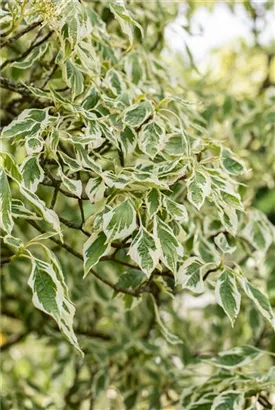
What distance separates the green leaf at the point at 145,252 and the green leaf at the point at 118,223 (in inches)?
0.6

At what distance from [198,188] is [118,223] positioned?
10 cm

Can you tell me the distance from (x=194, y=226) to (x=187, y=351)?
1.77 feet

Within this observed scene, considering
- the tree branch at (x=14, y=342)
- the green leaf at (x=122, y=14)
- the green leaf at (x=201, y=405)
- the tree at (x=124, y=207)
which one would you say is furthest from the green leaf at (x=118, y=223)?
the tree branch at (x=14, y=342)

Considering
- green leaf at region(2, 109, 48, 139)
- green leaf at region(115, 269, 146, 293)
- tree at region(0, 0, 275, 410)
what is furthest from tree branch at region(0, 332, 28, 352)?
green leaf at region(2, 109, 48, 139)

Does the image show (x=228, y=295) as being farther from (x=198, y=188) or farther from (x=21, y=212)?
(x=21, y=212)

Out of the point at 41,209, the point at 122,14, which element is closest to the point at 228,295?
the point at 41,209

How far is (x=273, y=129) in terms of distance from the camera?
1.52 meters

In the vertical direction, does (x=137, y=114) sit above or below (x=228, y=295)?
above

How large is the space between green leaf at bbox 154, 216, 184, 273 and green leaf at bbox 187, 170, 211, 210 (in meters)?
0.05

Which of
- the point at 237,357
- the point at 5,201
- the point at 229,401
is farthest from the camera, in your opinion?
the point at 237,357

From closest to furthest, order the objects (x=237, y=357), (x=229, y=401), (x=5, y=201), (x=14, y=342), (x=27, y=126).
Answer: (x=5, y=201), (x=27, y=126), (x=229, y=401), (x=237, y=357), (x=14, y=342)

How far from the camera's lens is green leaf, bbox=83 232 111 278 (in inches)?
33.7

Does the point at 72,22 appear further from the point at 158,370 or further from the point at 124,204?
the point at 158,370

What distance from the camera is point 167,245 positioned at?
2.77 ft
